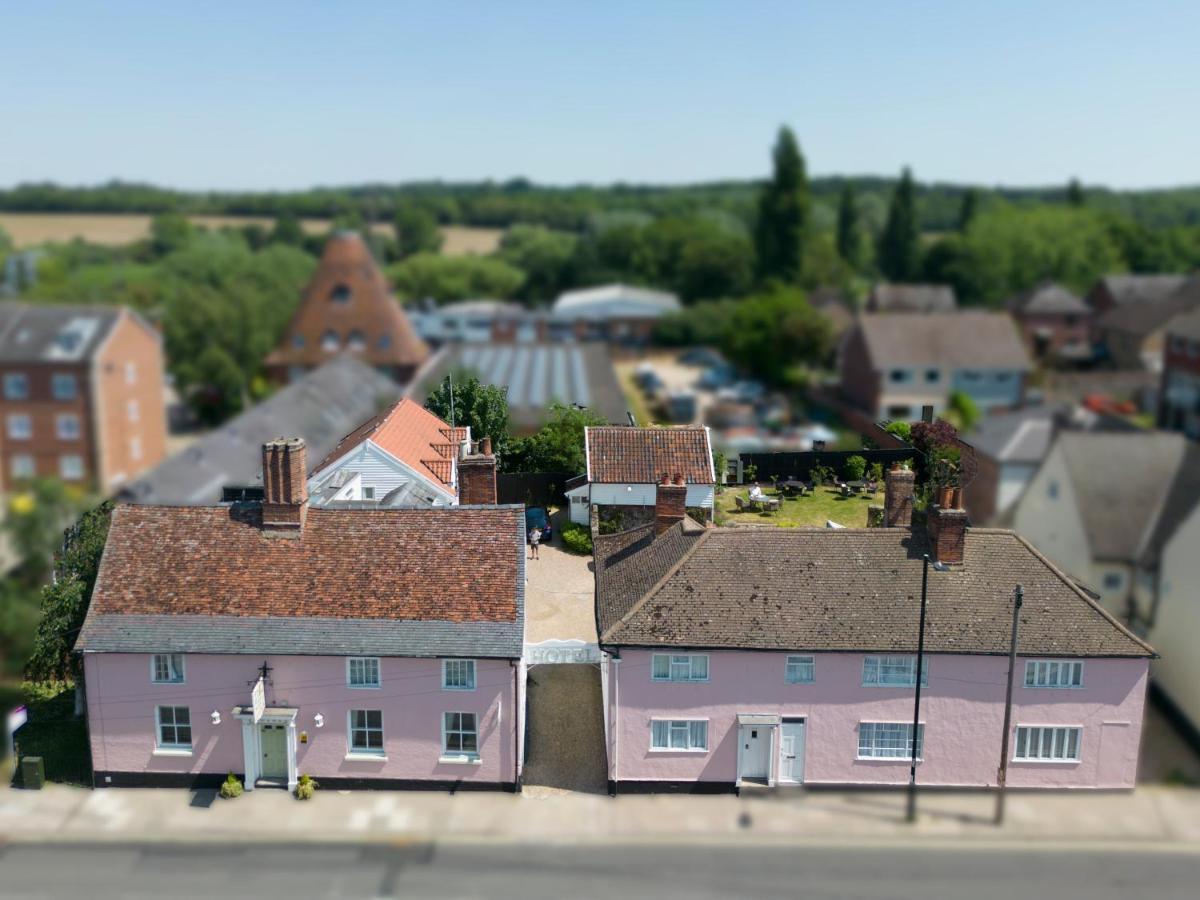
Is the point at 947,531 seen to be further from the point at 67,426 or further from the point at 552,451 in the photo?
the point at 67,426

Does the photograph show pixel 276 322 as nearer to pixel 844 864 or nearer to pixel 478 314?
pixel 478 314

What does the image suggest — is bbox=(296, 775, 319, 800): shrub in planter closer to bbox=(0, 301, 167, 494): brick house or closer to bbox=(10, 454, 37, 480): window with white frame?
bbox=(0, 301, 167, 494): brick house

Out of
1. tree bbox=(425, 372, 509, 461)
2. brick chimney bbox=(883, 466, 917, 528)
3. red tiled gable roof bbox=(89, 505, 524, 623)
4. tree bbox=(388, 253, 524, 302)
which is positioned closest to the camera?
red tiled gable roof bbox=(89, 505, 524, 623)

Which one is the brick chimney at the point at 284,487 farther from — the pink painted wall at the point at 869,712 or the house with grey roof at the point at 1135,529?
the house with grey roof at the point at 1135,529

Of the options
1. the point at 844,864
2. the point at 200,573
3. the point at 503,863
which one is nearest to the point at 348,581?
the point at 200,573

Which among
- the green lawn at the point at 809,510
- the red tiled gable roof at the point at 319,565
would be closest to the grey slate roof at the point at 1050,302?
the green lawn at the point at 809,510

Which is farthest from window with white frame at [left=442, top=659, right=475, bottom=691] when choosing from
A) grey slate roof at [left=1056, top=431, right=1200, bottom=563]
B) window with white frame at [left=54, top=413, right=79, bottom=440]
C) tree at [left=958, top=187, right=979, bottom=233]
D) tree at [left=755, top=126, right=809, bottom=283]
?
tree at [left=958, top=187, right=979, bottom=233]

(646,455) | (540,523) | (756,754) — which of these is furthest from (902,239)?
(756,754)
